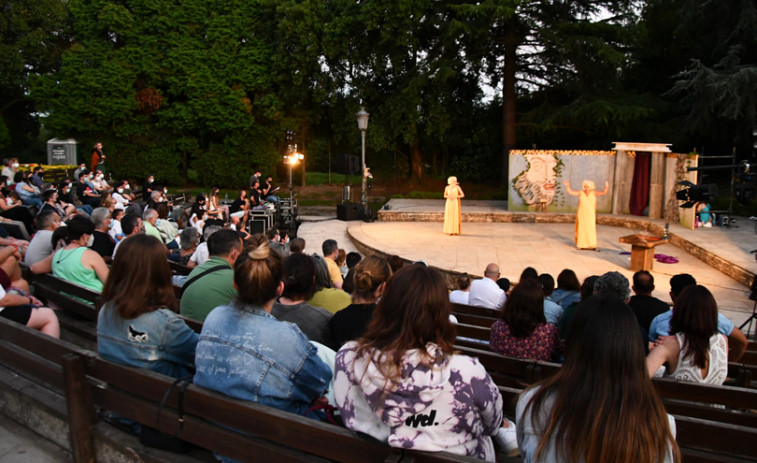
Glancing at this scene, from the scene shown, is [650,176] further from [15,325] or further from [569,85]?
[15,325]

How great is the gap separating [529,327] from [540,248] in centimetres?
954

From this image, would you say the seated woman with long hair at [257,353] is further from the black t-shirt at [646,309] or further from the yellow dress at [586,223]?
the yellow dress at [586,223]

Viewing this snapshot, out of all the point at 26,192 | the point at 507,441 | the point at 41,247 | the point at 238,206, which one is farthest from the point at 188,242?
the point at 26,192

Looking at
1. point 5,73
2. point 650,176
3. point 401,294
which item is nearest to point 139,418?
point 401,294

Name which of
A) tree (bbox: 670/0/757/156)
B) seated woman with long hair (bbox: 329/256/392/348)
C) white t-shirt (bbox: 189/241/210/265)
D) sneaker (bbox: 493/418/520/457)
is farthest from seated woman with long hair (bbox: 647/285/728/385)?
tree (bbox: 670/0/757/156)

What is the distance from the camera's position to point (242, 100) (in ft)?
81.5

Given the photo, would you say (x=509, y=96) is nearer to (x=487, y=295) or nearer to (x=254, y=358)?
(x=487, y=295)

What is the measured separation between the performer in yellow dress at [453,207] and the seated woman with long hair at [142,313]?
12.0m

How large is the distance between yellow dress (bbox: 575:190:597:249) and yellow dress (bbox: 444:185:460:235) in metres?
3.15

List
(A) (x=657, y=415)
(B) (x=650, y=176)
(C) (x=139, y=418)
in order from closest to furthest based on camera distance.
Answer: (A) (x=657, y=415) < (C) (x=139, y=418) < (B) (x=650, y=176)

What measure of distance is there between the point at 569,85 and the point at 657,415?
22.5 meters

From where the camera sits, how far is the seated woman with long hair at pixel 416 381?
2.09m

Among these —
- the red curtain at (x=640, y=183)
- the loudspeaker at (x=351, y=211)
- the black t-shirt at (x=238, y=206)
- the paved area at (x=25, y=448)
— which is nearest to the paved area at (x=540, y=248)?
the loudspeaker at (x=351, y=211)

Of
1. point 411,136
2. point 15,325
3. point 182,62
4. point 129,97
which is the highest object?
point 182,62
